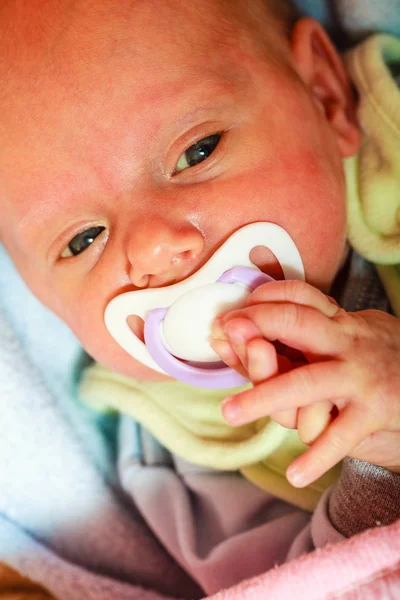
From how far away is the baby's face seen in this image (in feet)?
2.45

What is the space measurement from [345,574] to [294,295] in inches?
11.0

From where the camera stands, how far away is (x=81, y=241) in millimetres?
850

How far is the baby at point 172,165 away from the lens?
69 centimetres

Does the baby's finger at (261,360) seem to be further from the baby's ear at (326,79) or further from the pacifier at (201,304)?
the baby's ear at (326,79)

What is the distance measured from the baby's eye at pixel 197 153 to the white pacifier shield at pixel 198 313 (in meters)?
0.15

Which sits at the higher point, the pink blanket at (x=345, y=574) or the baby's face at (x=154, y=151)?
the baby's face at (x=154, y=151)

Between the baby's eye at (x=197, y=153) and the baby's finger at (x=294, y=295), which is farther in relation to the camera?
the baby's eye at (x=197, y=153)

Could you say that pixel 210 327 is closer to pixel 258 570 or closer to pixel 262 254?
pixel 262 254

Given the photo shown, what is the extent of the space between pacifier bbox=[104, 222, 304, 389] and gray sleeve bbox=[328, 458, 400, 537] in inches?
7.5

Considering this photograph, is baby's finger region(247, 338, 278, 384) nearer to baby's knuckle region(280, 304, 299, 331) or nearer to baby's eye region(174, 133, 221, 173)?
baby's knuckle region(280, 304, 299, 331)

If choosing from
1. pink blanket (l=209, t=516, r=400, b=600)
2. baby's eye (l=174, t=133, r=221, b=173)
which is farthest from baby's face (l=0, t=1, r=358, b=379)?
pink blanket (l=209, t=516, r=400, b=600)

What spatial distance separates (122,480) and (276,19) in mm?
807

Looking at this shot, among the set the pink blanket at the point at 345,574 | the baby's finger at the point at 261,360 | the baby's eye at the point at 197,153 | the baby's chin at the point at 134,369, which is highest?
the baby's eye at the point at 197,153

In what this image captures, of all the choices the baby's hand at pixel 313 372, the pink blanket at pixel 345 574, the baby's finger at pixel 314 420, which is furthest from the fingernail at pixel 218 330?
the pink blanket at pixel 345 574
